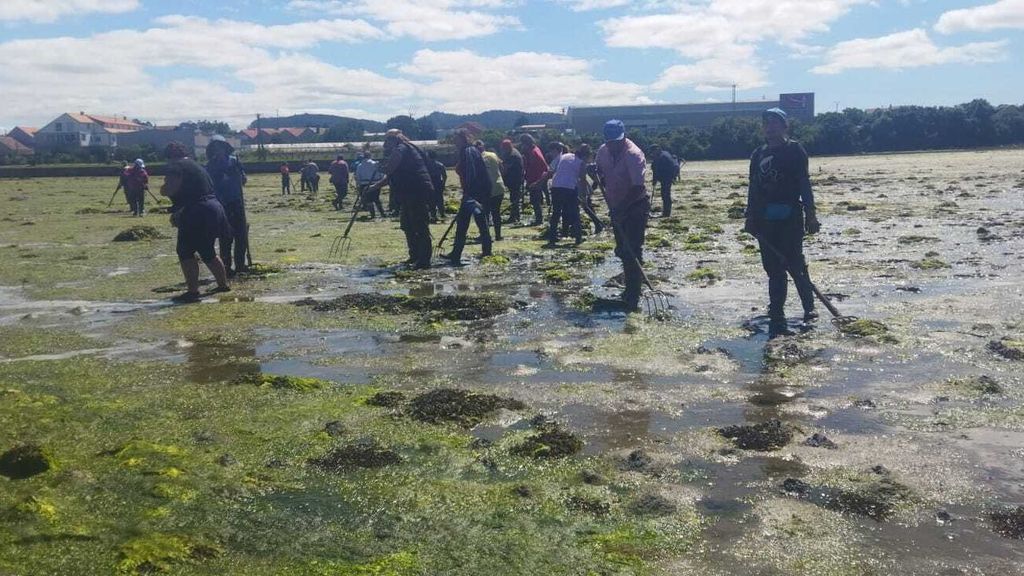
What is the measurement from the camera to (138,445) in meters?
5.80

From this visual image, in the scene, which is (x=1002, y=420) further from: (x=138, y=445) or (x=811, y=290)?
(x=138, y=445)

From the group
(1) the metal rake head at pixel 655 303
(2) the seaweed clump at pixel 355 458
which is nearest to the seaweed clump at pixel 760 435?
(2) the seaweed clump at pixel 355 458

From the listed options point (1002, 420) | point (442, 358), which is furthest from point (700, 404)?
point (442, 358)

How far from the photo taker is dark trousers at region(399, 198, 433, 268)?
45.7 ft

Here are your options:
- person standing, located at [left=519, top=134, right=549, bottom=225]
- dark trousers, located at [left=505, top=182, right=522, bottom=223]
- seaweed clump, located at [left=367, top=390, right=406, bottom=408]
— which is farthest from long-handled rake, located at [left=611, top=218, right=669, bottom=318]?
dark trousers, located at [left=505, top=182, right=522, bottom=223]

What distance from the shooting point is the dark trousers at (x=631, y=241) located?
34.3 feet

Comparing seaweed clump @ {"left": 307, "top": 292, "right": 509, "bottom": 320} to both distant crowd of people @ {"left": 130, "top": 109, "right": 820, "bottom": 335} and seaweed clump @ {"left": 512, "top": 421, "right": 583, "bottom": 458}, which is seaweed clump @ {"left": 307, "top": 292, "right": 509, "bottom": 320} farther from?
seaweed clump @ {"left": 512, "top": 421, "right": 583, "bottom": 458}

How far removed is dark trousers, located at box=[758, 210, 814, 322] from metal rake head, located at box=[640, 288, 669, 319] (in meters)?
1.16

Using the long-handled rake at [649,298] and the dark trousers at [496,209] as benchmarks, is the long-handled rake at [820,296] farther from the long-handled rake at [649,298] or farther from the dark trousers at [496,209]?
the dark trousers at [496,209]

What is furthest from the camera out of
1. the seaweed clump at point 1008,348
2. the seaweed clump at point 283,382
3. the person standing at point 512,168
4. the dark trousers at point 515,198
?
the dark trousers at point 515,198

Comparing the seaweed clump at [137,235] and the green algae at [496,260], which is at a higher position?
the seaweed clump at [137,235]

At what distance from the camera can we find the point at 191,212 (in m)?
11.5

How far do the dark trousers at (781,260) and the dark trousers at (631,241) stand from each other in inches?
56.9

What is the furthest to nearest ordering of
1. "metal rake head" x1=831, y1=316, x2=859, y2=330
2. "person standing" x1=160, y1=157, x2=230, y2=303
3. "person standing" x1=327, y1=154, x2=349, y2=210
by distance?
1. "person standing" x1=327, y1=154, x2=349, y2=210
2. "person standing" x1=160, y1=157, x2=230, y2=303
3. "metal rake head" x1=831, y1=316, x2=859, y2=330
